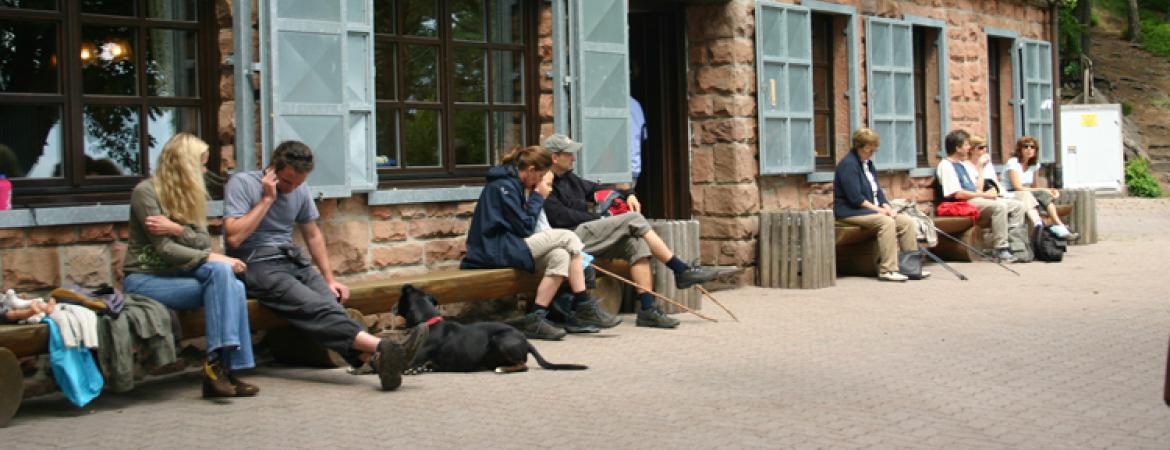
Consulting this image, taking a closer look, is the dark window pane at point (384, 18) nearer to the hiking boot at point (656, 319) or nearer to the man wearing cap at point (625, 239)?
the man wearing cap at point (625, 239)

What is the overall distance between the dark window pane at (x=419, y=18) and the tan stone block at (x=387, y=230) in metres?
1.33

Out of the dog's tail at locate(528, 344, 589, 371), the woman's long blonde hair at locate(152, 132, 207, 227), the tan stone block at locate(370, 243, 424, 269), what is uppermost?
the woman's long blonde hair at locate(152, 132, 207, 227)

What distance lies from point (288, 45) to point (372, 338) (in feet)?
6.99

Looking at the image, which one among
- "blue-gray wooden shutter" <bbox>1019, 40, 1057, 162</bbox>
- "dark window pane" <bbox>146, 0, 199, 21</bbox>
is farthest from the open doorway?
"blue-gray wooden shutter" <bbox>1019, 40, 1057, 162</bbox>

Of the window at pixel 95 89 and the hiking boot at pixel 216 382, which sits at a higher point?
the window at pixel 95 89

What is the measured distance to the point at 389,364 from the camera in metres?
7.10

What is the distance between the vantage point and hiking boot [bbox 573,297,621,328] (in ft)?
31.1

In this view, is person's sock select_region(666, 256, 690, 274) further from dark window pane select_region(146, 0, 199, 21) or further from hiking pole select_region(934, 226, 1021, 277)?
hiking pole select_region(934, 226, 1021, 277)

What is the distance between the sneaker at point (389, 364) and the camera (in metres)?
7.11

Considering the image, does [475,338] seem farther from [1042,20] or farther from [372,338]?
[1042,20]

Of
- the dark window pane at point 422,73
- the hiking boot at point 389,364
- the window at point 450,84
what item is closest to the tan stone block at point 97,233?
the hiking boot at point 389,364

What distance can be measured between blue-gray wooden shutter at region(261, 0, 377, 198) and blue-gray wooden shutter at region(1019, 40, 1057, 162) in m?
10.8

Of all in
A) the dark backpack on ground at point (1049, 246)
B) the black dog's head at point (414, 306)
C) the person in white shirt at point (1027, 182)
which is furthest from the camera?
the person in white shirt at point (1027, 182)

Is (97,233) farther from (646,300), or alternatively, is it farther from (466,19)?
(646,300)
